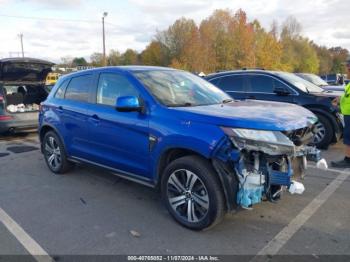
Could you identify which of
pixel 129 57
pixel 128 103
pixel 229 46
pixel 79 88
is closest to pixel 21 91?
pixel 79 88

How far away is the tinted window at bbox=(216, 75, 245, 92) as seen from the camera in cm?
869

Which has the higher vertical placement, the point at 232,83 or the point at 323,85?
the point at 232,83

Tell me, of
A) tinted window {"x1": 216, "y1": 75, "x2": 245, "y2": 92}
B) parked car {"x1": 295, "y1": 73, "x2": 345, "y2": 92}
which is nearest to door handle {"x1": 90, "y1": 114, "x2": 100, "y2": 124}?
tinted window {"x1": 216, "y1": 75, "x2": 245, "y2": 92}

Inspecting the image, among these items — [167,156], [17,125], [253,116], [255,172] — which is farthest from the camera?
[17,125]

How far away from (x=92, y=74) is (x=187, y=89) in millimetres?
1486

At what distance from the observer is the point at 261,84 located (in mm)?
8398

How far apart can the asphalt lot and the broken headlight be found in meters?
0.95

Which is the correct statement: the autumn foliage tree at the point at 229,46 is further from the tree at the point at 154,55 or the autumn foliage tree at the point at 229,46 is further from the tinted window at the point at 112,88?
the tinted window at the point at 112,88

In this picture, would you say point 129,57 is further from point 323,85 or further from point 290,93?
point 290,93

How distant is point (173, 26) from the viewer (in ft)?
224

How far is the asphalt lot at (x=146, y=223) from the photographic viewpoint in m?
3.43

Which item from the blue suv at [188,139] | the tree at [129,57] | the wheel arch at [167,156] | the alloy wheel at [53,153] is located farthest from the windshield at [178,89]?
the tree at [129,57]

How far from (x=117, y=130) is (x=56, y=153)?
1997 mm

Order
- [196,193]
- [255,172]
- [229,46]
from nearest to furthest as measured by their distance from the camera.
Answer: [255,172]
[196,193]
[229,46]
